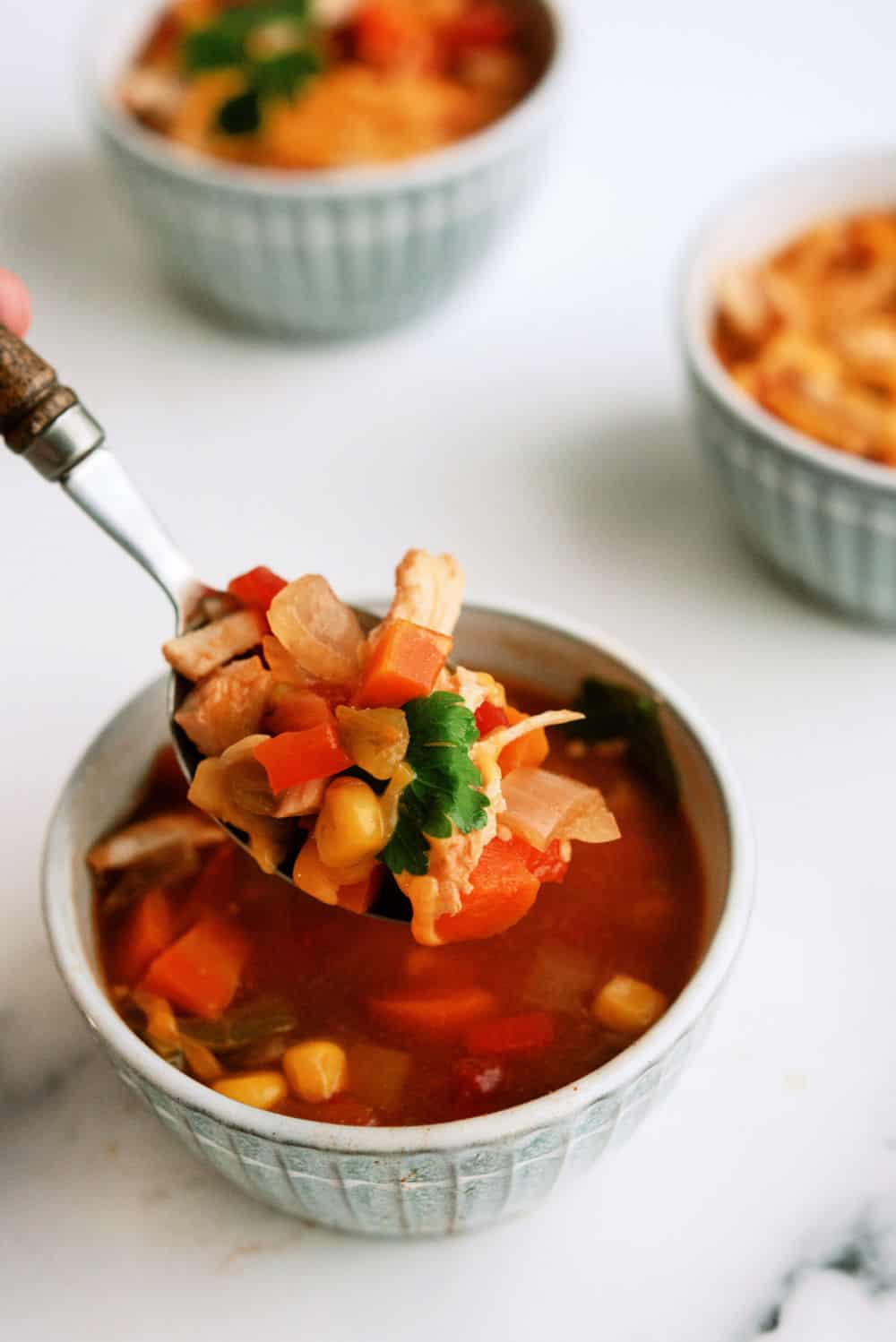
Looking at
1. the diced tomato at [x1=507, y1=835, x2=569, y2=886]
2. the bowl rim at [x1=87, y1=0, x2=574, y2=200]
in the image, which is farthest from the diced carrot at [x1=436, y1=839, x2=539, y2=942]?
the bowl rim at [x1=87, y1=0, x2=574, y2=200]

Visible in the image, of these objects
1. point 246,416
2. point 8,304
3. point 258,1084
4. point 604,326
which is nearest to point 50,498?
point 246,416

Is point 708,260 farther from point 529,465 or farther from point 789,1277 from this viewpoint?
point 789,1277

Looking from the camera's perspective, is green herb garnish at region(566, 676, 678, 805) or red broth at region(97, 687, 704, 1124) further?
green herb garnish at region(566, 676, 678, 805)

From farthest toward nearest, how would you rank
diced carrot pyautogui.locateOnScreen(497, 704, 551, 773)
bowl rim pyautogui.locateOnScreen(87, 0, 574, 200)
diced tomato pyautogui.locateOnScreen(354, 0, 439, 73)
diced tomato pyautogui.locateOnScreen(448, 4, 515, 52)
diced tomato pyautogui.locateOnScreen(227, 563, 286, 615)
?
diced tomato pyautogui.locateOnScreen(448, 4, 515, 52), diced tomato pyautogui.locateOnScreen(354, 0, 439, 73), bowl rim pyautogui.locateOnScreen(87, 0, 574, 200), diced tomato pyautogui.locateOnScreen(227, 563, 286, 615), diced carrot pyautogui.locateOnScreen(497, 704, 551, 773)

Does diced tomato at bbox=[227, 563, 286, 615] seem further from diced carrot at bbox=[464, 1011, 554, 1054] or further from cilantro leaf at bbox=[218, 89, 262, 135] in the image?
cilantro leaf at bbox=[218, 89, 262, 135]

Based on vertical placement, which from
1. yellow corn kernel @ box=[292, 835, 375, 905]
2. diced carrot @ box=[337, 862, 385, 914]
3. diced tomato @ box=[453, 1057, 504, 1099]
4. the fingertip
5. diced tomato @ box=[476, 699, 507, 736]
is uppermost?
the fingertip

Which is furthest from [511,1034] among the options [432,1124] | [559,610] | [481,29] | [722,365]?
[481,29]

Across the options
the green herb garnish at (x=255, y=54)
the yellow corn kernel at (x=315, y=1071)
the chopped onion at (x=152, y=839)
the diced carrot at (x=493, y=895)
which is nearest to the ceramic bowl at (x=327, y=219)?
the green herb garnish at (x=255, y=54)

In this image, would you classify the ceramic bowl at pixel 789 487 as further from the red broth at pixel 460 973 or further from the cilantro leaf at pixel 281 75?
the cilantro leaf at pixel 281 75
